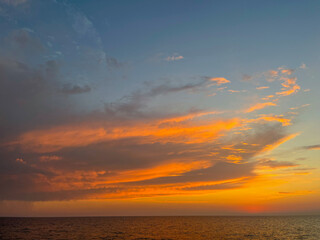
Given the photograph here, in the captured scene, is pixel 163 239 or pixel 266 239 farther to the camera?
pixel 266 239

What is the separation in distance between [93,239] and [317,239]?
64.4 metres

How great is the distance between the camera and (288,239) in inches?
3125

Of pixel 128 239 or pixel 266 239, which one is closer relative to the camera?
pixel 128 239

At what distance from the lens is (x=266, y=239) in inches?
3120

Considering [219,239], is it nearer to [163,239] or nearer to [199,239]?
[199,239]

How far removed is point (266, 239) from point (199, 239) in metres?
20.6

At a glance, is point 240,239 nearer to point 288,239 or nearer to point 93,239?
point 288,239

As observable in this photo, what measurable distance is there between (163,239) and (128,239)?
9.61 metres

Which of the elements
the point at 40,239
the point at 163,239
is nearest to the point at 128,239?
the point at 163,239

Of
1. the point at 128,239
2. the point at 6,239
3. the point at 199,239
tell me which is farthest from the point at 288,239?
the point at 6,239

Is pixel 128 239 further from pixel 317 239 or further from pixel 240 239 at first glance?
pixel 317 239

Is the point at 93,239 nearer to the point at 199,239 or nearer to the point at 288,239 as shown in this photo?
the point at 199,239

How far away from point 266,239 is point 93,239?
49831mm

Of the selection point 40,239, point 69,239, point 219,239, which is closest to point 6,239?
point 40,239
